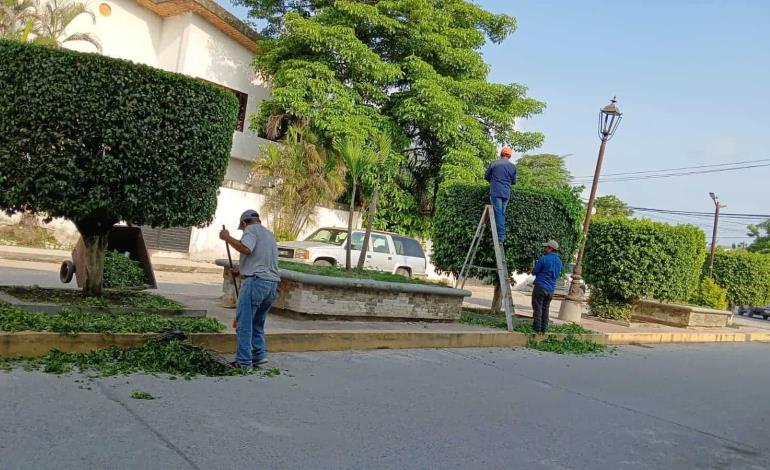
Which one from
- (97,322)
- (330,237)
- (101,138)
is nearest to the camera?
(97,322)

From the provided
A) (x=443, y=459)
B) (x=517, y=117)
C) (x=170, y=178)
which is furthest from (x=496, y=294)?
(x=517, y=117)

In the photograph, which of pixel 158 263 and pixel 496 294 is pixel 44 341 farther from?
pixel 158 263

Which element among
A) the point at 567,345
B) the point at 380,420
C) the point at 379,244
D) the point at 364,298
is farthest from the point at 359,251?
the point at 380,420

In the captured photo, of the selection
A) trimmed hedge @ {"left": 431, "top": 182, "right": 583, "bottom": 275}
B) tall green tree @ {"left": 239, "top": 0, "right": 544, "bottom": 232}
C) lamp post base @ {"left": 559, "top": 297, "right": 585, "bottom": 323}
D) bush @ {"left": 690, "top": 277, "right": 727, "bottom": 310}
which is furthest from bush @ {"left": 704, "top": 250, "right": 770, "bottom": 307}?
trimmed hedge @ {"left": 431, "top": 182, "right": 583, "bottom": 275}

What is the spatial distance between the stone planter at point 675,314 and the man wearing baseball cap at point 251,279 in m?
13.0

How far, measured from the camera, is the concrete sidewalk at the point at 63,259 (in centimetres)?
1546

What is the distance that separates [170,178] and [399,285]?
4.14 metres

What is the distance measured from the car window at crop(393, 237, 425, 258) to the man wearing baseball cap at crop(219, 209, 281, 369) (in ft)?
39.3

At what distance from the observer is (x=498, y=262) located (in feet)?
37.8

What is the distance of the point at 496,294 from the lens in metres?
14.1

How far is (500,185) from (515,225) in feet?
3.78

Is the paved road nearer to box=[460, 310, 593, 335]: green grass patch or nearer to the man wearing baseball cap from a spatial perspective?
the man wearing baseball cap

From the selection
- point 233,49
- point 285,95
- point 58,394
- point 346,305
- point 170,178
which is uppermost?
point 233,49

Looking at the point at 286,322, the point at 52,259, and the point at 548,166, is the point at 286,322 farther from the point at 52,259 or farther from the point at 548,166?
the point at 548,166
